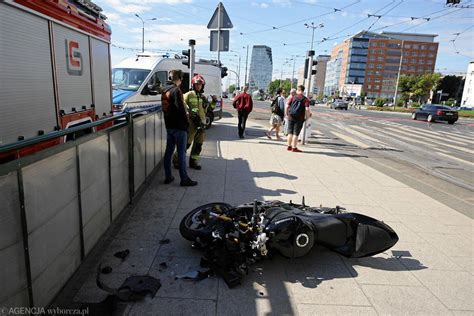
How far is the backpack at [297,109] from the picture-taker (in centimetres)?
963

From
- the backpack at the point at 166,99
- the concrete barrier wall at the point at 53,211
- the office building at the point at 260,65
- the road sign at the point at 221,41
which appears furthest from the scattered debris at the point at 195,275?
the office building at the point at 260,65

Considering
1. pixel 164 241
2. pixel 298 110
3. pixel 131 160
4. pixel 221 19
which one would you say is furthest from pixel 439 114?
pixel 164 241

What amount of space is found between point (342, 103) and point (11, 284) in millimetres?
53453

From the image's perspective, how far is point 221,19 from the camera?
992 cm

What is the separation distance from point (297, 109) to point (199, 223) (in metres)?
6.57

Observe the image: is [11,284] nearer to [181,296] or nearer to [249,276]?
[181,296]

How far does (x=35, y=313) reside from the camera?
232 centimetres

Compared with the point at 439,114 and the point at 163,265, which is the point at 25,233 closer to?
the point at 163,265

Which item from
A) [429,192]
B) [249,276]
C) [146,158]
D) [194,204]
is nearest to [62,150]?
[249,276]

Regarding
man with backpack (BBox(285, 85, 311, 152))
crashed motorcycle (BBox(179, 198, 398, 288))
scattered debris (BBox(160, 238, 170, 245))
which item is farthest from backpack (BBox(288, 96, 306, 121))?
scattered debris (BBox(160, 238, 170, 245))

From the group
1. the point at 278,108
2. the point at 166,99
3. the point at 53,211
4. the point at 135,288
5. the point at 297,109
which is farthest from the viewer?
the point at 278,108

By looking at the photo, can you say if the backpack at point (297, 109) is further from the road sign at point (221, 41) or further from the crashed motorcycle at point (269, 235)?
the crashed motorcycle at point (269, 235)

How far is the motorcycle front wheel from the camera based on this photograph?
3553mm

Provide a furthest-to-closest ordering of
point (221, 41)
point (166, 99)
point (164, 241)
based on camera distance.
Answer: point (221, 41)
point (166, 99)
point (164, 241)
